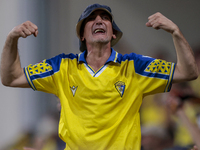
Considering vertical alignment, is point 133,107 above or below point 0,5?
below

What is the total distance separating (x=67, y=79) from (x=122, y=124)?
38 centimetres

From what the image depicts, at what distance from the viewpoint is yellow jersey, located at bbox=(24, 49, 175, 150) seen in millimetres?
1227

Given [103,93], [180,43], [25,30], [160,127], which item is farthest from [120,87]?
[160,127]

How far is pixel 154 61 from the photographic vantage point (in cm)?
129

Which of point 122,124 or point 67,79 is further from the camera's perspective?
point 67,79

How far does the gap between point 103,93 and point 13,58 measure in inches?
19.4

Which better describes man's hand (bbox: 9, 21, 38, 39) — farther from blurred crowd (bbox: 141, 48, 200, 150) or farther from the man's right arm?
blurred crowd (bbox: 141, 48, 200, 150)

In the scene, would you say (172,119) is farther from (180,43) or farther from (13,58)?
(13,58)

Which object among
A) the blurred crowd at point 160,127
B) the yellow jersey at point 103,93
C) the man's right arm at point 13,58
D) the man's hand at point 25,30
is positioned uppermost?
the man's hand at point 25,30

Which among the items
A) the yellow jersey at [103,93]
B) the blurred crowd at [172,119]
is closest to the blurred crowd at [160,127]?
the blurred crowd at [172,119]

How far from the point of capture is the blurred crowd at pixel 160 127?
2084 mm

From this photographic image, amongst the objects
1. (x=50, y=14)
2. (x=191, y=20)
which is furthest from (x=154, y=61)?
(x=50, y=14)

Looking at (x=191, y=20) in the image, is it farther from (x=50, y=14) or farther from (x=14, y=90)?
(x=14, y=90)

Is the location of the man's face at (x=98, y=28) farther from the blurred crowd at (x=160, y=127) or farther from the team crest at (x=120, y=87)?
the blurred crowd at (x=160, y=127)
